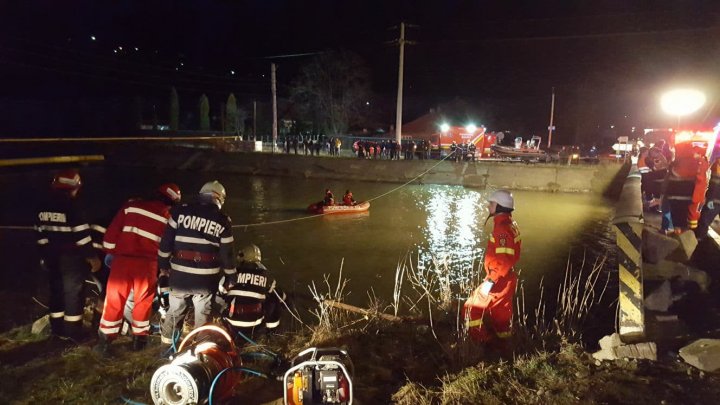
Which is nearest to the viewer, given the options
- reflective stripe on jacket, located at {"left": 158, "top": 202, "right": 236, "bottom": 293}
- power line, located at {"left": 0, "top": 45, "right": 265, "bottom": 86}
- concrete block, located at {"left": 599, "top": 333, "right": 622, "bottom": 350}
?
reflective stripe on jacket, located at {"left": 158, "top": 202, "right": 236, "bottom": 293}

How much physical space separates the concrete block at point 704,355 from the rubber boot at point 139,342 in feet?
15.5

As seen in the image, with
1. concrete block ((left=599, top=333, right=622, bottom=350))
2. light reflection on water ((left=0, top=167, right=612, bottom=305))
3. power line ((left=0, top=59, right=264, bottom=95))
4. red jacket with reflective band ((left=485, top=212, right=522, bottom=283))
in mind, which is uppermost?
power line ((left=0, top=59, right=264, bottom=95))

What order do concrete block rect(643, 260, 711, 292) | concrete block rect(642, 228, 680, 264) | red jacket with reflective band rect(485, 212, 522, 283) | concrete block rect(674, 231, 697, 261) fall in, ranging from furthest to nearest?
concrete block rect(674, 231, 697, 261) < concrete block rect(642, 228, 680, 264) < concrete block rect(643, 260, 711, 292) < red jacket with reflective band rect(485, 212, 522, 283)

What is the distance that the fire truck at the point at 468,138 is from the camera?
30672mm

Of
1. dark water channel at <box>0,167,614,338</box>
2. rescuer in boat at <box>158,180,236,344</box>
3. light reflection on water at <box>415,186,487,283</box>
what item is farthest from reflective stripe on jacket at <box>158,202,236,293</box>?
light reflection on water at <box>415,186,487,283</box>

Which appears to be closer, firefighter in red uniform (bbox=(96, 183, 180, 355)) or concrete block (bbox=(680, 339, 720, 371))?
concrete block (bbox=(680, 339, 720, 371))

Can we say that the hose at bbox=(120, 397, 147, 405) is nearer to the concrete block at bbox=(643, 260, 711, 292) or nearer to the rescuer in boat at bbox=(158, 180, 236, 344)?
the rescuer in boat at bbox=(158, 180, 236, 344)

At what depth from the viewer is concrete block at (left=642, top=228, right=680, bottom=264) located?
7793 millimetres

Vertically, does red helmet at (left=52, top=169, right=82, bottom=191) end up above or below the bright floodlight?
below

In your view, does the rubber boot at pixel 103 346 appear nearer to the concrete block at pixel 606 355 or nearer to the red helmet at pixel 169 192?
the red helmet at pixel 169 192

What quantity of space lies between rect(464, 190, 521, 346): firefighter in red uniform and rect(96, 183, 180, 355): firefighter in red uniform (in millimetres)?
3043

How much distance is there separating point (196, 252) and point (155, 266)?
81 centimetres

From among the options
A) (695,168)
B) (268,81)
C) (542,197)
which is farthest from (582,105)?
(695,168)

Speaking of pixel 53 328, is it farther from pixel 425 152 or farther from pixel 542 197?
pixel 425 152
